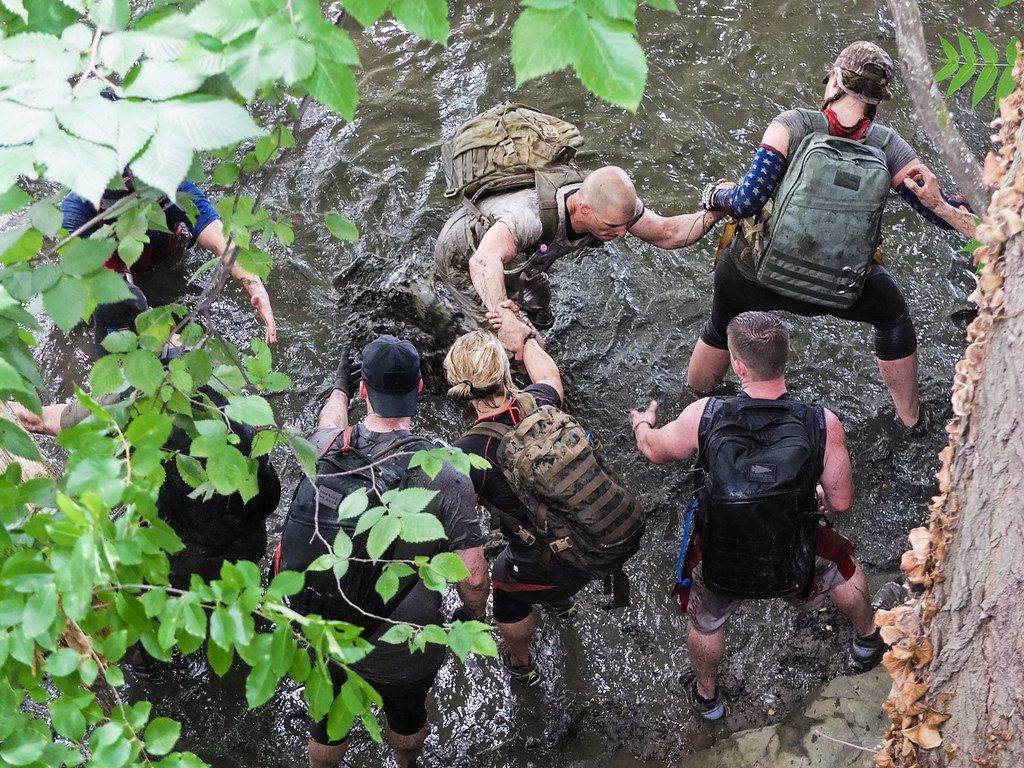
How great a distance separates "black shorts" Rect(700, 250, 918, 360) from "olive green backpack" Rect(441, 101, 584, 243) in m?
1.05

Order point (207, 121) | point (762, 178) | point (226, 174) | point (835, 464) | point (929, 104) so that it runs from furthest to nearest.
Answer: point (762, 178)
point (835, 464)
point (226, 174)
point (929, 104)
point (207, 121)

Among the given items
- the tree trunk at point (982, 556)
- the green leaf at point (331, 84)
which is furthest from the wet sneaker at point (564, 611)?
the green leaf at point (331, 84)

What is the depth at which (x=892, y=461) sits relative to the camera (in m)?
5.60

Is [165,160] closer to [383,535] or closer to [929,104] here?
[383,535]

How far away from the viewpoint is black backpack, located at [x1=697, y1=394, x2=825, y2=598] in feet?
12.7

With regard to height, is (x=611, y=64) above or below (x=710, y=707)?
above

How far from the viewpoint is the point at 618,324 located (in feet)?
21.5

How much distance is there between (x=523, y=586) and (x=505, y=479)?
639mm

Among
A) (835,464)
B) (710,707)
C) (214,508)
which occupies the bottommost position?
(710,707)

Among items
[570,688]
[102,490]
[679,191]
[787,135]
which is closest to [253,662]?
[102,490]

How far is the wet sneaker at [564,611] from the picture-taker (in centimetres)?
507

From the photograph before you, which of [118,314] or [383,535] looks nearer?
[383,535]

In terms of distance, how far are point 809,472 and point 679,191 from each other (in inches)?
157

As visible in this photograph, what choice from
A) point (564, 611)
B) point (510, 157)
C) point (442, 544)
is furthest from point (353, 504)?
point (510, 157)
